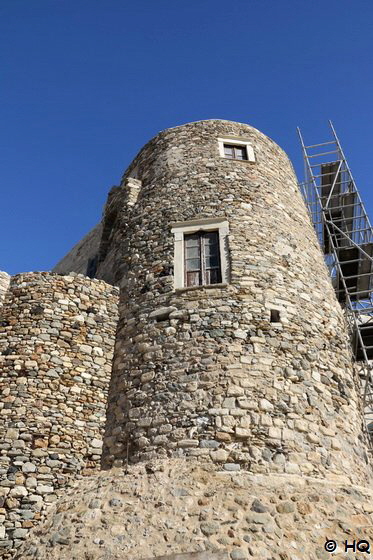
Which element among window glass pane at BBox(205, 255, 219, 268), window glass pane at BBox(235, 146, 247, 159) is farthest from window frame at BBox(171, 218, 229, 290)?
window glass pane at BBox(235, 146, 247, 159)

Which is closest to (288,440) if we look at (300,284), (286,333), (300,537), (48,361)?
(300,537)

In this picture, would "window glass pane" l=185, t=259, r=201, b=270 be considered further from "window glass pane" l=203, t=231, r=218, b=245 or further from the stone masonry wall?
the stone masonry wall

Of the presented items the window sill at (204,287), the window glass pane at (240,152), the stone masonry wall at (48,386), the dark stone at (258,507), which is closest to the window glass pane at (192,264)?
the window sill at (204,287)

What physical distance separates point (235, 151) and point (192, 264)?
3.54m

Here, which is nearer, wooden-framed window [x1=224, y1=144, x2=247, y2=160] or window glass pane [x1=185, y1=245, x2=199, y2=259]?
window glass pane [x1=185, y1=245, x2=199, y2=259]

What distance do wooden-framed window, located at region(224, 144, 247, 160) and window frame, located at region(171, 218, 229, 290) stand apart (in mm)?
2362

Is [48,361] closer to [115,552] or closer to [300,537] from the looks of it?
[115,552]

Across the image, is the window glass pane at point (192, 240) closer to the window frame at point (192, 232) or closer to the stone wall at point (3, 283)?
the window frame at point (192, 232)

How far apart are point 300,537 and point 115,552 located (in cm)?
206

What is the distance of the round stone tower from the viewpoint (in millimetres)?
6555

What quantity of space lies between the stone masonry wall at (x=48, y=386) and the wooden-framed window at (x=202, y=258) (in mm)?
1549

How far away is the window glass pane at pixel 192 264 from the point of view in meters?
8.56

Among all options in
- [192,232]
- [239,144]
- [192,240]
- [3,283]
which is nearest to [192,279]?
[192,240]

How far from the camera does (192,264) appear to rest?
8625 mm
